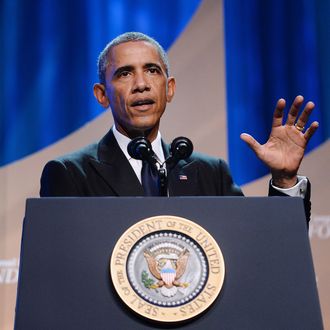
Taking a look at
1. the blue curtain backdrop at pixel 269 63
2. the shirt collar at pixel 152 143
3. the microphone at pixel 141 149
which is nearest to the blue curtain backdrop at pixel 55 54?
the blue curtain backdrop at pixel 269 63

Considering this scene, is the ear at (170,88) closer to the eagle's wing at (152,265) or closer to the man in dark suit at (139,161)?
the man in dark suit at (139,161)

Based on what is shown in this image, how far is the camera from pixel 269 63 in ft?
11.8

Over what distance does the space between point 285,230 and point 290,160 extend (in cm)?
43

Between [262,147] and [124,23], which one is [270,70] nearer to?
[124,23]

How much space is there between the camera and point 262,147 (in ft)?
5.55

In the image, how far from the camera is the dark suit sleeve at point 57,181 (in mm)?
1696

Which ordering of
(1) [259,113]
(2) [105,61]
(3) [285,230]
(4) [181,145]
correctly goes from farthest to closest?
1. (1) [259,113]
2. (2) [105,61]
3. (4) [181,145]
4. (3) [285,230]

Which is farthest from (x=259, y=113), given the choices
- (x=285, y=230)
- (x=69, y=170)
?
(x=285, y=230)

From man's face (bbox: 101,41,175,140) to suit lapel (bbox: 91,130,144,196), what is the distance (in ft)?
0.28

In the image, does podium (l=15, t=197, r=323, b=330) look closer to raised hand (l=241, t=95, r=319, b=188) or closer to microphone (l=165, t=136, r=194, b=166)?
microphone (l=165, t=136, r=194, b=166)

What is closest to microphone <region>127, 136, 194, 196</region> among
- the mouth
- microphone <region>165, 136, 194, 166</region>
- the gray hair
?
microphone <region>165, 136, 194, 166</region>

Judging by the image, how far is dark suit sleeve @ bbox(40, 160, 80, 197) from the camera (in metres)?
1.70

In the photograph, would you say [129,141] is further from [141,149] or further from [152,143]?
[141,149]

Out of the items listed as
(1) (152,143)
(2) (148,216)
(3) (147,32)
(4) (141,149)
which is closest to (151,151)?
(4) (141,149)
